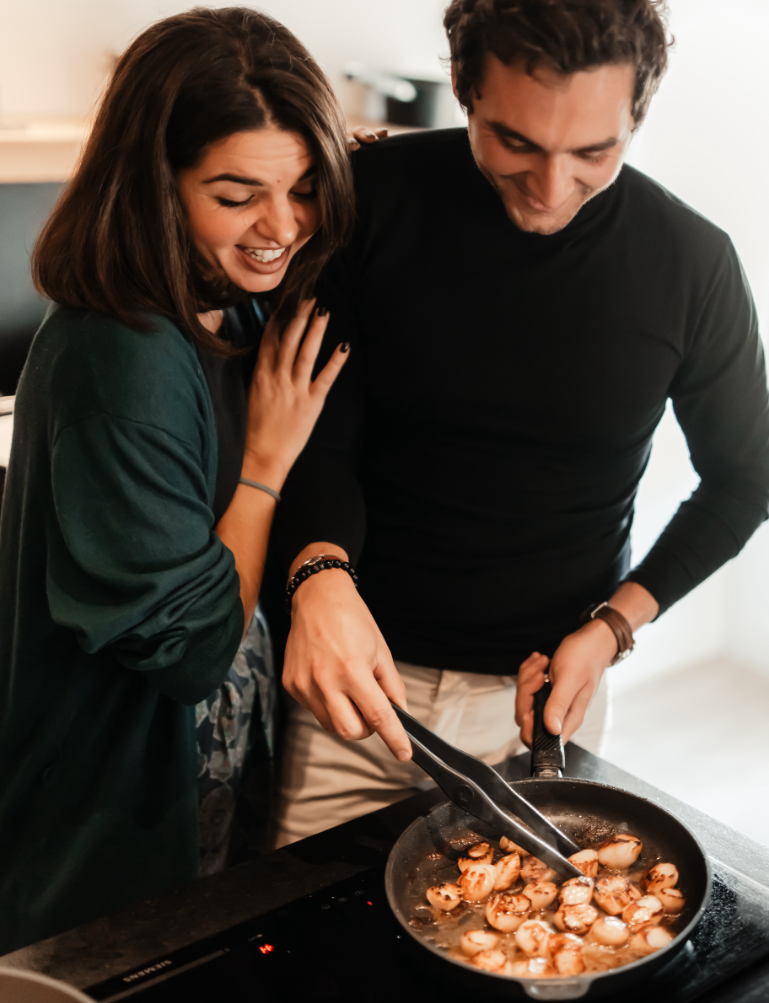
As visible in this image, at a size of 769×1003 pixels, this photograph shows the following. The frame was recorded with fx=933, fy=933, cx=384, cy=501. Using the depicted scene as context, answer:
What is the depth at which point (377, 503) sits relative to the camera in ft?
4.41

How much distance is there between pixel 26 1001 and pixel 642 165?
2551 mm

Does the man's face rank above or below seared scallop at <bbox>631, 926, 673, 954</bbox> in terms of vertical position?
above

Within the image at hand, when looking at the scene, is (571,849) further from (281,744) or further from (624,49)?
(624,49)

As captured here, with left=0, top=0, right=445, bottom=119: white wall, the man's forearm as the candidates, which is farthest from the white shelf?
the man's forearm

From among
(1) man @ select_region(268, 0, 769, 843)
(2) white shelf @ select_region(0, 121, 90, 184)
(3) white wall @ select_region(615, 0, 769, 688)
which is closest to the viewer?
(1) man @ select_region(268, 0, 769, 843)

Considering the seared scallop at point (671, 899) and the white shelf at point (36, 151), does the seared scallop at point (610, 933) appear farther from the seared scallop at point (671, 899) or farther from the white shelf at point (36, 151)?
the white shelf at point (36, 151)

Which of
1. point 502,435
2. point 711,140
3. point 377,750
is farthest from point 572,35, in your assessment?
point 711,140

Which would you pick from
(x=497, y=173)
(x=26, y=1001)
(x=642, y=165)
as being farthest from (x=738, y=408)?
(x=642, y=165)

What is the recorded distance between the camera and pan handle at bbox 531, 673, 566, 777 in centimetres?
101

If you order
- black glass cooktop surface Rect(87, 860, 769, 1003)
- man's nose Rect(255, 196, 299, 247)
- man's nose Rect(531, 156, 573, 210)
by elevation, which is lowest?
black glass cooktop surface Rect(87, 860, 769, 1003)

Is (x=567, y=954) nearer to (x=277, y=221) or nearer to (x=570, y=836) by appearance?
(x=570, y=836)

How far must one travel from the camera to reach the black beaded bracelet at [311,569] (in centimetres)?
111

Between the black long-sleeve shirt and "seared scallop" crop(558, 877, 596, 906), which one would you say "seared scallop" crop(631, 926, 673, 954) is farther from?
the black long-sleeve shirt

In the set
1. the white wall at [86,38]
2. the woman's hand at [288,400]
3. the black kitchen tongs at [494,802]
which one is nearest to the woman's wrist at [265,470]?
the woman's hand at [288,400]
